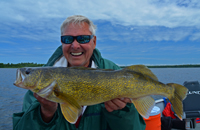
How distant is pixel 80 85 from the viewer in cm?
262

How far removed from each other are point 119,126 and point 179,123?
4318mm

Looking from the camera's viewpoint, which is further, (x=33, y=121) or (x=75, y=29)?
(x=75, y=29)

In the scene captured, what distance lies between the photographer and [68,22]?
3303 mm

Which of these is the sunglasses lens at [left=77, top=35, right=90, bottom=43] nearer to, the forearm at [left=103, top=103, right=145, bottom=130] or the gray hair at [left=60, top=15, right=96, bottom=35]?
the gray hair at [left=60, top=15, right=96, bottom=35]

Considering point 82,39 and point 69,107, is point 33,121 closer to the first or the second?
point 69,107

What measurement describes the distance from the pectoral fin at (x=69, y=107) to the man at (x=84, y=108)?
239 millimetres

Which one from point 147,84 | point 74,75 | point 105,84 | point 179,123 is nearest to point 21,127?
point 74,75

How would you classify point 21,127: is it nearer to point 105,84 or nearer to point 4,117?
point 105,84

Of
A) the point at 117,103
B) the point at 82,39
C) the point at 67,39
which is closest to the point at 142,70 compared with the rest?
the point at 117,103

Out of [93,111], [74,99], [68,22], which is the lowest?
[93,111]

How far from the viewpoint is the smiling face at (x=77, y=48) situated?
3264 mm

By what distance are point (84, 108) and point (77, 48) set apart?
1230 mm

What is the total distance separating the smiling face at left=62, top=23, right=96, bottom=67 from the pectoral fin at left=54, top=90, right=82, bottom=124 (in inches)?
39.0

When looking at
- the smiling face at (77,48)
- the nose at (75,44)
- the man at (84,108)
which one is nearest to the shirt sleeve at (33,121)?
the man at (84,108)
